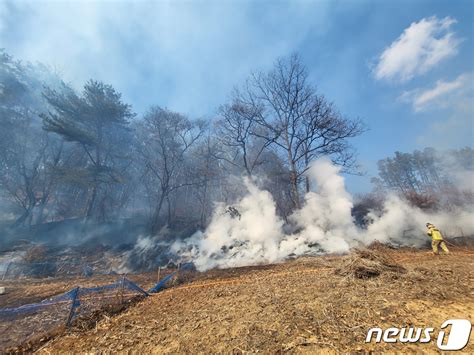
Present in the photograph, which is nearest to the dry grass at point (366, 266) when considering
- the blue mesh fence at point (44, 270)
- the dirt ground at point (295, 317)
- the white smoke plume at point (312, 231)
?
the dirt ground at point (295, 317)

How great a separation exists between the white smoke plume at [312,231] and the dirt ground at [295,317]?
7617 mm

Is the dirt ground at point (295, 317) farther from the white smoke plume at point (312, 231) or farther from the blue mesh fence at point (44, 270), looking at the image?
the blue mesh fence at point (44, 270)

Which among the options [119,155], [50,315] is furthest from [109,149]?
[50,315]

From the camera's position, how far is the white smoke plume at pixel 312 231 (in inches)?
545

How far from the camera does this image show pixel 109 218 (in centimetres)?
2791

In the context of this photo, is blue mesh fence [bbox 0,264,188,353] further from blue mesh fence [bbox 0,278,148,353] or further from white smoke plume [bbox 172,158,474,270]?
white smoke plume [bbox 172,158,474,270]

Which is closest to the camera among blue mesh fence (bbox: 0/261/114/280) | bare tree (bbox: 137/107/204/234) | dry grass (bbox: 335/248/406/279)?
dry grass (bbox: 335/248/406/279)

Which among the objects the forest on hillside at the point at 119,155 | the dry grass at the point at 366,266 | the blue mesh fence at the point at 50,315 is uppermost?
the forest on hillside at the point at 119,155

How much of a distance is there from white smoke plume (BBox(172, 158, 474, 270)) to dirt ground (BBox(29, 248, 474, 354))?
7617 mm

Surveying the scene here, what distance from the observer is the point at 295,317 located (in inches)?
155

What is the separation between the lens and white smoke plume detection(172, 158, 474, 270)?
45.4 feet

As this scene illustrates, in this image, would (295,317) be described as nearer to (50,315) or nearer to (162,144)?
(50,315)

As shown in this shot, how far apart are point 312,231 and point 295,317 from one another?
40.2 feet

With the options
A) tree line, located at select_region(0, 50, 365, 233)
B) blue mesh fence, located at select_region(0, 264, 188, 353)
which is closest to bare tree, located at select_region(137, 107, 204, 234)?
tree line, located at select_region(0, 50, 365, 233)
